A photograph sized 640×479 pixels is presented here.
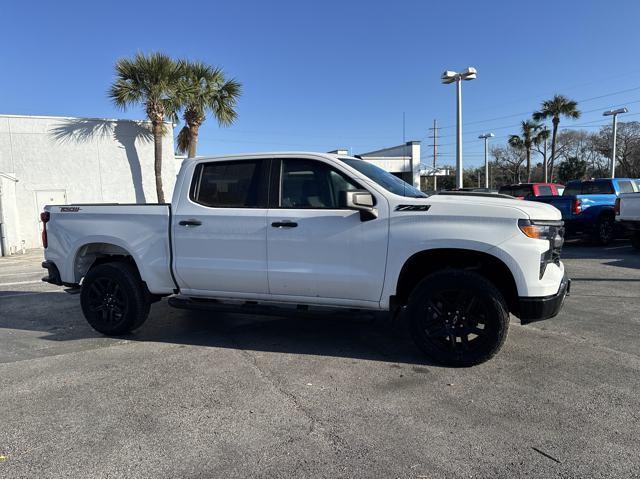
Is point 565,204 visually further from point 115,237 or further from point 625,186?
point 115,237

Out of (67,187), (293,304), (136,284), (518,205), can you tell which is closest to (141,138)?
(67,187)

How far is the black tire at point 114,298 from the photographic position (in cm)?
539

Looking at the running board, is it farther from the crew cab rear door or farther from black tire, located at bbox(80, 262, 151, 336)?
black tire, located at bbox(80, 262, 151, 336)

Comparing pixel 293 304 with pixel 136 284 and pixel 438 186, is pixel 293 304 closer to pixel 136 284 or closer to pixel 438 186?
pixel 136 284

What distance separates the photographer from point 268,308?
16.0 feet

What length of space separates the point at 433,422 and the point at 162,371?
2.47 meters

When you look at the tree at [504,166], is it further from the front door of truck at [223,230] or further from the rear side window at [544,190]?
the front door of truck at [223,230]

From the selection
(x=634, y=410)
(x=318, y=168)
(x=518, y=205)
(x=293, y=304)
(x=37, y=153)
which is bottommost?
(x=634, y=410)

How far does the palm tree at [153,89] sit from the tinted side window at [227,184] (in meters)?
12.6

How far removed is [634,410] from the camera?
3473 millimetres

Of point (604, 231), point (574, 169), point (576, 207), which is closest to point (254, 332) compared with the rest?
point (576, 207)

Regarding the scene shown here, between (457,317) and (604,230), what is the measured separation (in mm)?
11054

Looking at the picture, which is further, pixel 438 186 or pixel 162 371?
pixel 438 186

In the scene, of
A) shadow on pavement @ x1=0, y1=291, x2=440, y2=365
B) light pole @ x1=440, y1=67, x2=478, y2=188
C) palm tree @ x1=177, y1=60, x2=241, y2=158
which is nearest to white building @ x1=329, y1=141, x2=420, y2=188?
light pole @ x1=440, y1=67, x2=478, y2=188
